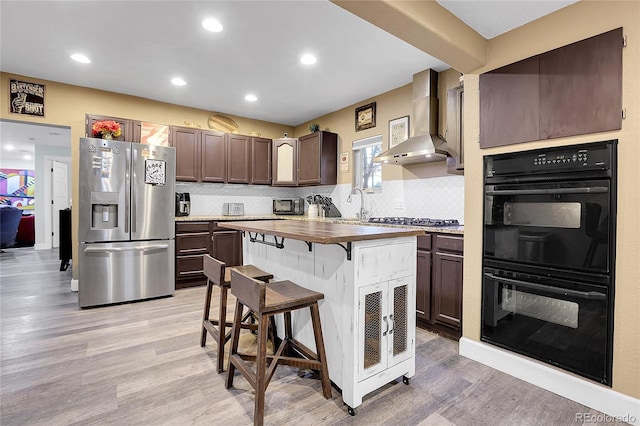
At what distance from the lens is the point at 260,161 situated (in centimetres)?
512

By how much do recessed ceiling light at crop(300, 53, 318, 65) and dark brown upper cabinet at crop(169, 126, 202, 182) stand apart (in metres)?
2.17

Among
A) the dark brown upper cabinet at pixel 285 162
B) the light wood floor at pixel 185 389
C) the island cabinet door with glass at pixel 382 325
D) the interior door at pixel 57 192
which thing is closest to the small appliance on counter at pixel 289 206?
the dark brown upper cabinet at pixel 285 162

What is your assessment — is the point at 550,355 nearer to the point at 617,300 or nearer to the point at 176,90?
the point at 617,300

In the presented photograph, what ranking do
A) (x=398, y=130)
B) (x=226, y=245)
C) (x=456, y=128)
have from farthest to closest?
(x=226, y=245), (x=398, y=130), (x=456, y=128)

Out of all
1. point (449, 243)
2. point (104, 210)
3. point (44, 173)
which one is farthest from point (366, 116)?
point (44, 173)

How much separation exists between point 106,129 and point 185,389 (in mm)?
3162

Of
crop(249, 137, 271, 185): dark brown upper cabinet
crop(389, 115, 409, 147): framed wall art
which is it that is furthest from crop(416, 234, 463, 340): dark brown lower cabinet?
crop(249, 137, 271, 185): dark brown upper cabinet

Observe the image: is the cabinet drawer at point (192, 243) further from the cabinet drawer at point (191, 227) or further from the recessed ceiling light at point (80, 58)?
the recessed ceiling light at point (80, 58)

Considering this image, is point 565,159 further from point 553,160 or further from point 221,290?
point 221,290

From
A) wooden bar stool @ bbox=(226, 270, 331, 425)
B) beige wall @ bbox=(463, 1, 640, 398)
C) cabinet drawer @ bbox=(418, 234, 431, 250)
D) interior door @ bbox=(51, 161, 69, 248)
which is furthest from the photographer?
interior door @ bbox=(51, 161, 69, 248)

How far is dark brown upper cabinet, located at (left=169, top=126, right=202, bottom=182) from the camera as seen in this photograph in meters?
4.36

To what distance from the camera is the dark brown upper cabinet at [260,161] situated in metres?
5.05

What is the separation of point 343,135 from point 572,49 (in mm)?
3129

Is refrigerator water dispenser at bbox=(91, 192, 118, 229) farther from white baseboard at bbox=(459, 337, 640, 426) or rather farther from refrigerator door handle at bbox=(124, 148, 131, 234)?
white baseboard at bbox=(459, 337, 640, 426)
